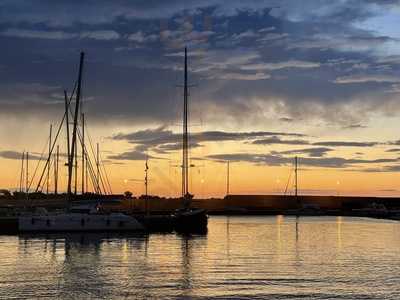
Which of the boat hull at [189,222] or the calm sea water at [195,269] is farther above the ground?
the boat hull at [189,222]

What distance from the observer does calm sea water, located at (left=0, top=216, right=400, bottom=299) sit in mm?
38094

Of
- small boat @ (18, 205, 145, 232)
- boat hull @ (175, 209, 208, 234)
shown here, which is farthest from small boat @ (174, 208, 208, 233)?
small boat @ (18, 205, 145, 232)

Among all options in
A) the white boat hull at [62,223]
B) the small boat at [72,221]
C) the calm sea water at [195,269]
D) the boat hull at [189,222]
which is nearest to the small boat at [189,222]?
the boat hull at [189,222]

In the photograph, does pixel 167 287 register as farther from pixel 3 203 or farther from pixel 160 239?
pixel 3 203

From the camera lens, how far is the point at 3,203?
120m

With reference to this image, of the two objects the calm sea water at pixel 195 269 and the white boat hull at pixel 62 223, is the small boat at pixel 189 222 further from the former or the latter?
the calm sea water at pixel 195 269

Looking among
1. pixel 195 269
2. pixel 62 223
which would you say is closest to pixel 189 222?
pixel 62 223

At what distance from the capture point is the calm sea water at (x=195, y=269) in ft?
125

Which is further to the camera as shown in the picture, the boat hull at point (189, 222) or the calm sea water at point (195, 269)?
the boat hull at point (189, 222)

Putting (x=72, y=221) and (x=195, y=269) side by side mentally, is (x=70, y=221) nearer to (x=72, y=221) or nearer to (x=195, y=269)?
(x=72, y=221)

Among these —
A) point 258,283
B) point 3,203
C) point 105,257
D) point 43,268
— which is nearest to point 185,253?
point 105,257

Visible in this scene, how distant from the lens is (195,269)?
48875 millimetres

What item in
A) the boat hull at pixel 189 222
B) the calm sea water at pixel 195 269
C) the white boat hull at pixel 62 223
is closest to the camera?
the calm sea water at pixel 195 269

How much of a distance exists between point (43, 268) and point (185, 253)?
1621 cm
